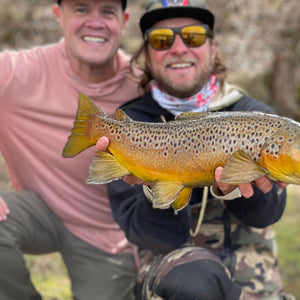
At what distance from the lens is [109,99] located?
13.2 feet

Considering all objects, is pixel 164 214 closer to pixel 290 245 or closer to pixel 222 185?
pixel 222 185

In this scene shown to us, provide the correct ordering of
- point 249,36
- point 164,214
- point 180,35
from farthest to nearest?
point 249,36
point 180,35
point 164,214

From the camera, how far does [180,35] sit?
11.5 feet

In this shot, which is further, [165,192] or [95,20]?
[95,20]

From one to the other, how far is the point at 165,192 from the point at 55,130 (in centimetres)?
177

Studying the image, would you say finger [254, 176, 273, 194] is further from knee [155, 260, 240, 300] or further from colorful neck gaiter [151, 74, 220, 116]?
colorful neck gaiter [151, 74, 220, 116]

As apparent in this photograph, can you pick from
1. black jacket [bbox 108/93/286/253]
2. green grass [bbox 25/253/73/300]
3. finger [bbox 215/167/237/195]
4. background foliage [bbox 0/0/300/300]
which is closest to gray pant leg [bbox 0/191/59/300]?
green grass [bbox 25/253/73/300]

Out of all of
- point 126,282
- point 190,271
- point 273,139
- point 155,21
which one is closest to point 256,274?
point 190,271

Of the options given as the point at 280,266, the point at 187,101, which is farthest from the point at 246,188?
the point at 280,266

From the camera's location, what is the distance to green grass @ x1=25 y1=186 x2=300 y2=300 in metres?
4.55

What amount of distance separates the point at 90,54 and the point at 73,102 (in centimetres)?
44

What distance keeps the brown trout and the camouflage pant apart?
0.69 metres

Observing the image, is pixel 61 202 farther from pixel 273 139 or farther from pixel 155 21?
pixel 273 139

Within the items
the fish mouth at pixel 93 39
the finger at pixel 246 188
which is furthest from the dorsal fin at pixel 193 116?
the fish mouth at pixel 93 39
